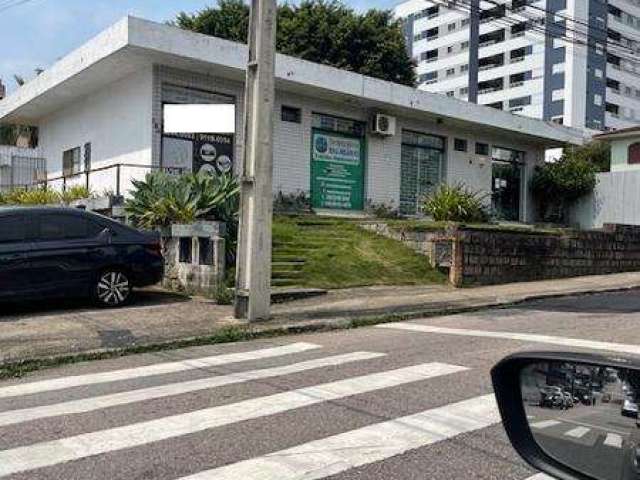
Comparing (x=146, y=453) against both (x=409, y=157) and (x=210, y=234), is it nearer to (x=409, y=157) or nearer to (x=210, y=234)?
(x=210, y=234)

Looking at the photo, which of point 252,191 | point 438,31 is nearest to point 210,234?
point 252,191

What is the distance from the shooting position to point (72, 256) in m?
11.8

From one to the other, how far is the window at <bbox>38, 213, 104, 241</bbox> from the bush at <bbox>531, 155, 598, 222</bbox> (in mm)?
21124

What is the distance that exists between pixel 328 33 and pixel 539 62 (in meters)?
45.1

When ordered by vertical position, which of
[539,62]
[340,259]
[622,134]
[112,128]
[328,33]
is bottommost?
[340,259]

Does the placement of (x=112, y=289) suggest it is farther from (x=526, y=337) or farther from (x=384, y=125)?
(x=384, y=125)

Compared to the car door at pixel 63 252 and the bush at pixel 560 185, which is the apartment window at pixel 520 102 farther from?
the car door at pixel 63 252

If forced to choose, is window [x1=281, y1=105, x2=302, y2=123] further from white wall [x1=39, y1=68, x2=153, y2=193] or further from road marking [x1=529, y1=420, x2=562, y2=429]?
road marking [x1=529, y1=420, x2=562, y2=429]

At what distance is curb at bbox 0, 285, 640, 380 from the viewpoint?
8.39 m

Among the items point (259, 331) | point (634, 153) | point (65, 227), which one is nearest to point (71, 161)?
point (65, 227)

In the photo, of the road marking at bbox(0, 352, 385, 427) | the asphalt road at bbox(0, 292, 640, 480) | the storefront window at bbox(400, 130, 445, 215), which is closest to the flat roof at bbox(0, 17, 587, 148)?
the storefront window at bbox(400, 130, 445, 215)

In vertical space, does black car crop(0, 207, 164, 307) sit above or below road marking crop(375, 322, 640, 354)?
above

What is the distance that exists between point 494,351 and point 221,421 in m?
4.06

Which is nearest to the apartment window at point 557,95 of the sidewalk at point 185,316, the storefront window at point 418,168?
the storefront window at point 418,168
